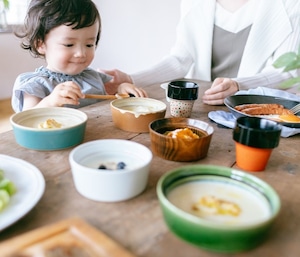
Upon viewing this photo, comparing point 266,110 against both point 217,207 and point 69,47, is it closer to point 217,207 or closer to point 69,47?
point 217,207

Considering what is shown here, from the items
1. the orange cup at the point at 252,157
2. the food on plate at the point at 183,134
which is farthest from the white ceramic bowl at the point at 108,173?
the orange cup at the point at 252,157

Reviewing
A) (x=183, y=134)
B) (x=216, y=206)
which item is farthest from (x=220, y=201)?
(x=183, y=134)

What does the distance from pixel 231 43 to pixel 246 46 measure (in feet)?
0.41

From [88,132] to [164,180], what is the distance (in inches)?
16.5

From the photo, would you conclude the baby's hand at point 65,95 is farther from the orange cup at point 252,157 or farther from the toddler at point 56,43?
the orange cup at point 252,157

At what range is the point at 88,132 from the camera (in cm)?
91

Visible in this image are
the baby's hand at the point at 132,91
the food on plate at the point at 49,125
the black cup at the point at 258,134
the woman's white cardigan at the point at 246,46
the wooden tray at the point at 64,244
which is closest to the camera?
the wooden tray at the point at 64,244

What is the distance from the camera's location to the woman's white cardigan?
1.44m

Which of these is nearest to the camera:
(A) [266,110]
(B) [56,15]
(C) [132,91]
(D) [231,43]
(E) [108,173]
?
(E) [108,173]

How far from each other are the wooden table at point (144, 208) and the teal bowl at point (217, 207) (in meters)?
0.03

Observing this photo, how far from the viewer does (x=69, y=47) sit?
1183mm

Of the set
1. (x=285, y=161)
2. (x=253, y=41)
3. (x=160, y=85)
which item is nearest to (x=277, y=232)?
(x=285, y=161)

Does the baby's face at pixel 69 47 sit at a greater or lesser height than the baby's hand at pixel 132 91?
greater

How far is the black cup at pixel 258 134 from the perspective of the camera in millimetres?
667
